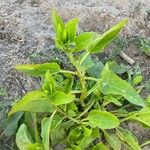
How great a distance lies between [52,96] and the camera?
1941mm

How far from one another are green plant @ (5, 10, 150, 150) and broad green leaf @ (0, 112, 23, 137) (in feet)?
0.08

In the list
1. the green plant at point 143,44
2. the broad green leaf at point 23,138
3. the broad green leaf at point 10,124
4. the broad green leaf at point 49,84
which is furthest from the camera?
the green plant at point 143,44

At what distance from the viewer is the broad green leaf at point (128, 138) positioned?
82.6 inches

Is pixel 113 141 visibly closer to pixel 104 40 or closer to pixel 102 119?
pixel 102 119

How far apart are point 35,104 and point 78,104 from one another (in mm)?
222

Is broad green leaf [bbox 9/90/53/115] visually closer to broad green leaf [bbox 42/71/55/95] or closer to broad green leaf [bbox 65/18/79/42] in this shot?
broad green leaf [bbox 42/71/55/95]

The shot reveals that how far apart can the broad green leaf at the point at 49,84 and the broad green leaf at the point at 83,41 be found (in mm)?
174

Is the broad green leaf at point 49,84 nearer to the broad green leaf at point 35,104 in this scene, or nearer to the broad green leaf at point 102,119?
the broad green leaf at point 35,104

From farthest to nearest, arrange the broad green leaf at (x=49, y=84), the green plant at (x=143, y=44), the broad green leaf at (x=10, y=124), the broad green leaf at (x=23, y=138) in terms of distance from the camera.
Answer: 1. the green plant at (x=143, y=44)
2. the broad green leaf at (x=10, y=124)
3. the broad green leaf at (x=23, y=138)
4. the broad green leaf at (x=49, y=84)

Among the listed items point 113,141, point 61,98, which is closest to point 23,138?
point 61,98

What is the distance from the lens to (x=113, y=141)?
83.1 inches

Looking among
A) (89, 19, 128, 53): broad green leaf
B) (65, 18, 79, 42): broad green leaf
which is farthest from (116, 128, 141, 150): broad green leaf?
(65, 18, 79, 42): broad green leaf

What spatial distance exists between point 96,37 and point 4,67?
20.1 inches

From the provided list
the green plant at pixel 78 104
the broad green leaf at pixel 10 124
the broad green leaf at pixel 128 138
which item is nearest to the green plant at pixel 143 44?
the green plant at pixel 78 104
